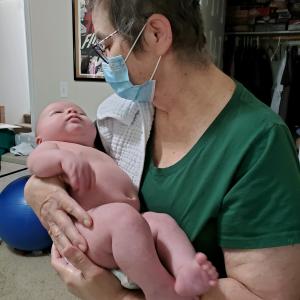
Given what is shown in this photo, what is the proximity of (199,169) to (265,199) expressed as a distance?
17 cm

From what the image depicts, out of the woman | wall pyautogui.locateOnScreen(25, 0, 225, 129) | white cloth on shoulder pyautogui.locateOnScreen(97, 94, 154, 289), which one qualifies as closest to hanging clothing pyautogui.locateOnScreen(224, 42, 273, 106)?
wall pyautogui.locateOnScreen(25, 0, 225, 129)

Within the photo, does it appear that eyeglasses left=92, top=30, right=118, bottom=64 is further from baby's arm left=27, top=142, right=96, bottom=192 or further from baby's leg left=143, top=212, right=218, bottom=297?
baby's leg left=143, top=212, right=218, bottom=297

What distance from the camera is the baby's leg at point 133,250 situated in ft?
2.44

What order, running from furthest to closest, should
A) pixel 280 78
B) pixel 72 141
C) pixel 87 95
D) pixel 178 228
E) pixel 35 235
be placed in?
1. pixel 280 78
2. pixel 87 95
3. pixel 35 235
4. pixel 72 141
5. pixel 178 228

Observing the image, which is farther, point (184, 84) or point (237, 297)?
point (184, 84)

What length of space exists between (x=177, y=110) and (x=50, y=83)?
246cm

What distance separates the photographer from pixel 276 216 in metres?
0.71

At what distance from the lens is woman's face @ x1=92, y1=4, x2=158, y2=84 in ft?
2.88

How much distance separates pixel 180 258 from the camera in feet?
2.51

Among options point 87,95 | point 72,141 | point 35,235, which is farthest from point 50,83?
point 72,141

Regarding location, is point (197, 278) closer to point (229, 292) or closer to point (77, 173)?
point (229, 292)

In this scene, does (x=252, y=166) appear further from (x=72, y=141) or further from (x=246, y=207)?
(x=72, y=141)

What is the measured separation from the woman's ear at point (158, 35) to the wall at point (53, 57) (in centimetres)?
210

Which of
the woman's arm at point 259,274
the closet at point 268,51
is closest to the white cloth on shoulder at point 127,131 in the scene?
the woman's arm at point 259,274
